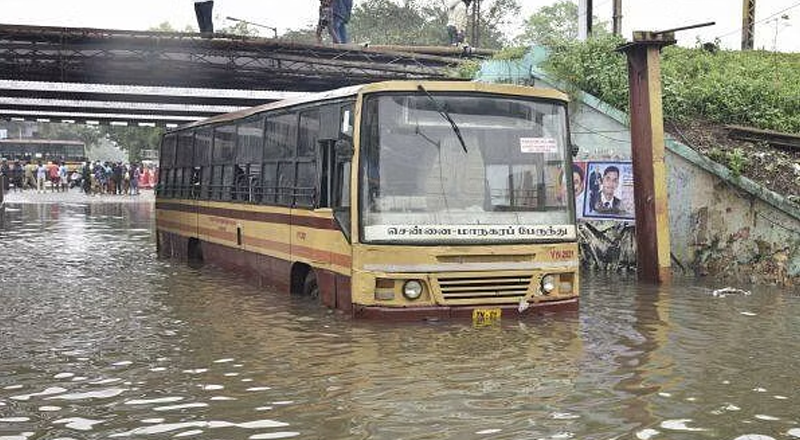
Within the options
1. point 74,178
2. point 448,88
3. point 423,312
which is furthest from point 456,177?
point 74,178

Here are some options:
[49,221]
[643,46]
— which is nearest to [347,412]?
[643,46]

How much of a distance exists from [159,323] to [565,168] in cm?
470

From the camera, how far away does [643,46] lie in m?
14.0

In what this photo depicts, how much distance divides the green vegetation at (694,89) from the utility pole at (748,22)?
24.8 feet

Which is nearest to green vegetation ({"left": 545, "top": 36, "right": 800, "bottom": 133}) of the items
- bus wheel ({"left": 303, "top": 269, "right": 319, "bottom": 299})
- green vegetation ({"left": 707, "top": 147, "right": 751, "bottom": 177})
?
green vegetation ({"left": 707, "top": 147, "right": 751, "bottom": 177})

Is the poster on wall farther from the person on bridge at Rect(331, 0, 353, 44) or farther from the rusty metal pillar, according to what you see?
the person on bridge at Rect(331, 0, 353, 44)

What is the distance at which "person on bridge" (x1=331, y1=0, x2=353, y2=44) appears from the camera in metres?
24.2

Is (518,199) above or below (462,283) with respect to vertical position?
above

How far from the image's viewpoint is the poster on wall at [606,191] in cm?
1548

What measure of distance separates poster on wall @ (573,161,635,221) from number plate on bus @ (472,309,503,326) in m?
6.41

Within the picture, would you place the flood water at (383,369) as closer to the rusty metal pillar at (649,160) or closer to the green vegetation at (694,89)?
the rusty metal pillar at (649,160)

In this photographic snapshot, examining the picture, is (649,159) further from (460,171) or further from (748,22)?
(748,22)

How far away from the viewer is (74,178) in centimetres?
6288

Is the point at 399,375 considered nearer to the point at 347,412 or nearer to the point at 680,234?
the point at 347,412
